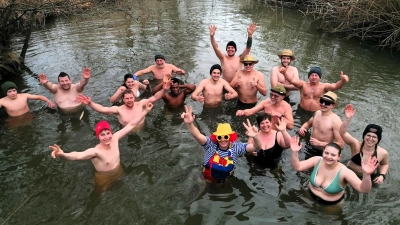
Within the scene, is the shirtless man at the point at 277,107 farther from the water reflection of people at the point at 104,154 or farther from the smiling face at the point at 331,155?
the water reflection of people at the point at 104,154

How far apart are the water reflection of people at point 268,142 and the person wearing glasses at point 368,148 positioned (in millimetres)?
1057

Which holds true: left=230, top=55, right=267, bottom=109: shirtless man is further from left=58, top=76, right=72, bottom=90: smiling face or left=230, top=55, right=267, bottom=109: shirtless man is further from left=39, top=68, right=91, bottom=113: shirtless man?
left=58, top=76, right=72, bottom=90: smiling face

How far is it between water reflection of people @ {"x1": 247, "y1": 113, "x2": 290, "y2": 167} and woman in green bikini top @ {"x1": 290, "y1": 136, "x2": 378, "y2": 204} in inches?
27.4

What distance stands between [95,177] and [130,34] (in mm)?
12060

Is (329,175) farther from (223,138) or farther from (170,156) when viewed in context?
(170,156)

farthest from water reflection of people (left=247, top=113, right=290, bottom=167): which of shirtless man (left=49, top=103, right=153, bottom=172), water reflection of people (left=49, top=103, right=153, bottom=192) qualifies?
shirtless man (left=49, top=103, right=153, bottom=172)

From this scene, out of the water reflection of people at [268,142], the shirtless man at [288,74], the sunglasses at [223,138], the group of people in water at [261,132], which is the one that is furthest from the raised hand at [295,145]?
the shirtless man at [288,74]

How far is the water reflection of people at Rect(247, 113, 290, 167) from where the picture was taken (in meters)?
5.82

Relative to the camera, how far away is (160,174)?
6434 millimetres

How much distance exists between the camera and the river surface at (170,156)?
541cm

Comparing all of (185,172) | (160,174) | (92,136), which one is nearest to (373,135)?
(185,172)

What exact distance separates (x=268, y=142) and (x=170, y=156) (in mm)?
2164

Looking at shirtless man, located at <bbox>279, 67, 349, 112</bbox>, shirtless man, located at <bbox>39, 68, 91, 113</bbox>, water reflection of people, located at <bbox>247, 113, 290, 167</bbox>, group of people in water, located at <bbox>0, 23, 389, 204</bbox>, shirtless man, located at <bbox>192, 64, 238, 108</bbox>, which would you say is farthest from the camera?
shirtless man, located at <bbox>39, 68, 91, 113</bbox>

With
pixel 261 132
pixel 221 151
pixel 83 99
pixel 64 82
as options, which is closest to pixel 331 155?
pixel 261 132
